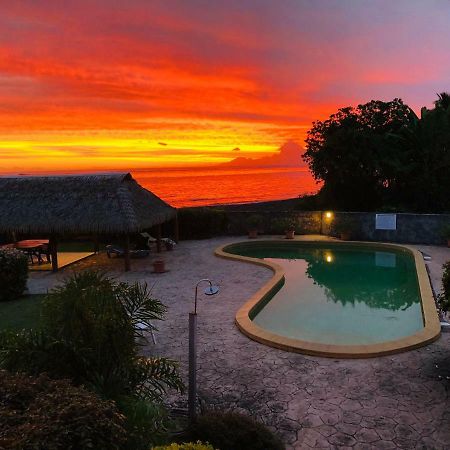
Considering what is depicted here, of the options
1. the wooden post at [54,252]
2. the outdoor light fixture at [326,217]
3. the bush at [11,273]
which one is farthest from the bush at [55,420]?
the outdoor light fixture at [326,217]

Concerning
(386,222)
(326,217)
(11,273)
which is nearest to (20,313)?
(11,273)

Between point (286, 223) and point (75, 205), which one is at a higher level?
point (75, 205)

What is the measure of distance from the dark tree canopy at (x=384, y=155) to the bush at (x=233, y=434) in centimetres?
2293

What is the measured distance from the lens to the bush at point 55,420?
10.6ft

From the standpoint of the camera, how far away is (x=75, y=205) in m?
17.9

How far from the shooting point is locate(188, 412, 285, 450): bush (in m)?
5.53

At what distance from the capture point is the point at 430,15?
1758cm

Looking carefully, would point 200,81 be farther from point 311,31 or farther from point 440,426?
point 440,426

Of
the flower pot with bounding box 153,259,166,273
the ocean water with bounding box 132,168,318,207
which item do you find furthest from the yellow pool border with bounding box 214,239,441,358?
the ocean water with bounding box 132,168,318,207

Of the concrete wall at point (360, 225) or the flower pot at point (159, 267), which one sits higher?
the concrete wall at point (360, 225)

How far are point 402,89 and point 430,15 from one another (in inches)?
523

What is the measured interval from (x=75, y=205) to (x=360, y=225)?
14150 millimetres

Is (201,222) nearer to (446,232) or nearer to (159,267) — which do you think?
(159,267)

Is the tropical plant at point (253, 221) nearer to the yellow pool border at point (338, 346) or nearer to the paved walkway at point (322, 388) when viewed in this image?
the yellow pool border at point (338, 346)
